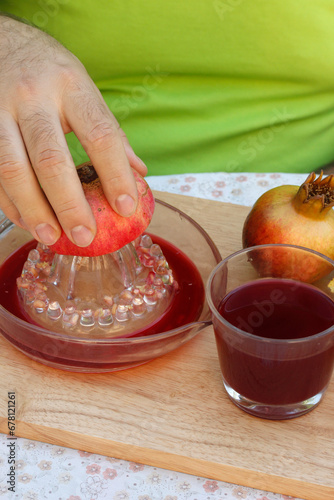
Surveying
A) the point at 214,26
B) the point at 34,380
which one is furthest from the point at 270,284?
the point at 214,26

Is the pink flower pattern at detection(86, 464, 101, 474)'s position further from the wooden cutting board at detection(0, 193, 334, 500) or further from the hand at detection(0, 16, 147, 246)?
the hand at detection(0, 16, 147, 246)

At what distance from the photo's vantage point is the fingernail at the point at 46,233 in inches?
21.5

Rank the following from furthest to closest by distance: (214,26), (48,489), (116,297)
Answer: (214,26) < (116,297) < (48,489)

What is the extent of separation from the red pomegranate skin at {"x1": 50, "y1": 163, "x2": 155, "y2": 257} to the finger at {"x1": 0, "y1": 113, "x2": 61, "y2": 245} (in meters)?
0.02

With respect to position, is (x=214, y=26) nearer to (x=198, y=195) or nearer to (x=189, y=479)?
(x=198, y=195)

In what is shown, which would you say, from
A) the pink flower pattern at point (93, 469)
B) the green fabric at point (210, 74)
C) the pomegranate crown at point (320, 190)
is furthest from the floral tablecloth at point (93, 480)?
the green fabric at point (210, 74)

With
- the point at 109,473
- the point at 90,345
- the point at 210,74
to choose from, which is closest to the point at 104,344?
the point at 90,345

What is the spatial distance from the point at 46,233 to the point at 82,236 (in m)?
0.04

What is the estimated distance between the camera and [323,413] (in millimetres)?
533

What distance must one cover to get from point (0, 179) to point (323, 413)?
0.38 meters

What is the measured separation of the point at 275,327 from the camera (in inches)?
19.9

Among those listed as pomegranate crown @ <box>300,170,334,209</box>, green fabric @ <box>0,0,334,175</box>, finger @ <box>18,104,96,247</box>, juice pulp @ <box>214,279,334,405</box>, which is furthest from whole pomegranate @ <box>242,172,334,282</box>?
green fabric @ <box>0,0,334,175</box>

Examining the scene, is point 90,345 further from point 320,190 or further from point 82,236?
point 320,190

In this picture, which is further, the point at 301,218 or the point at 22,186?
the point at 301,218
